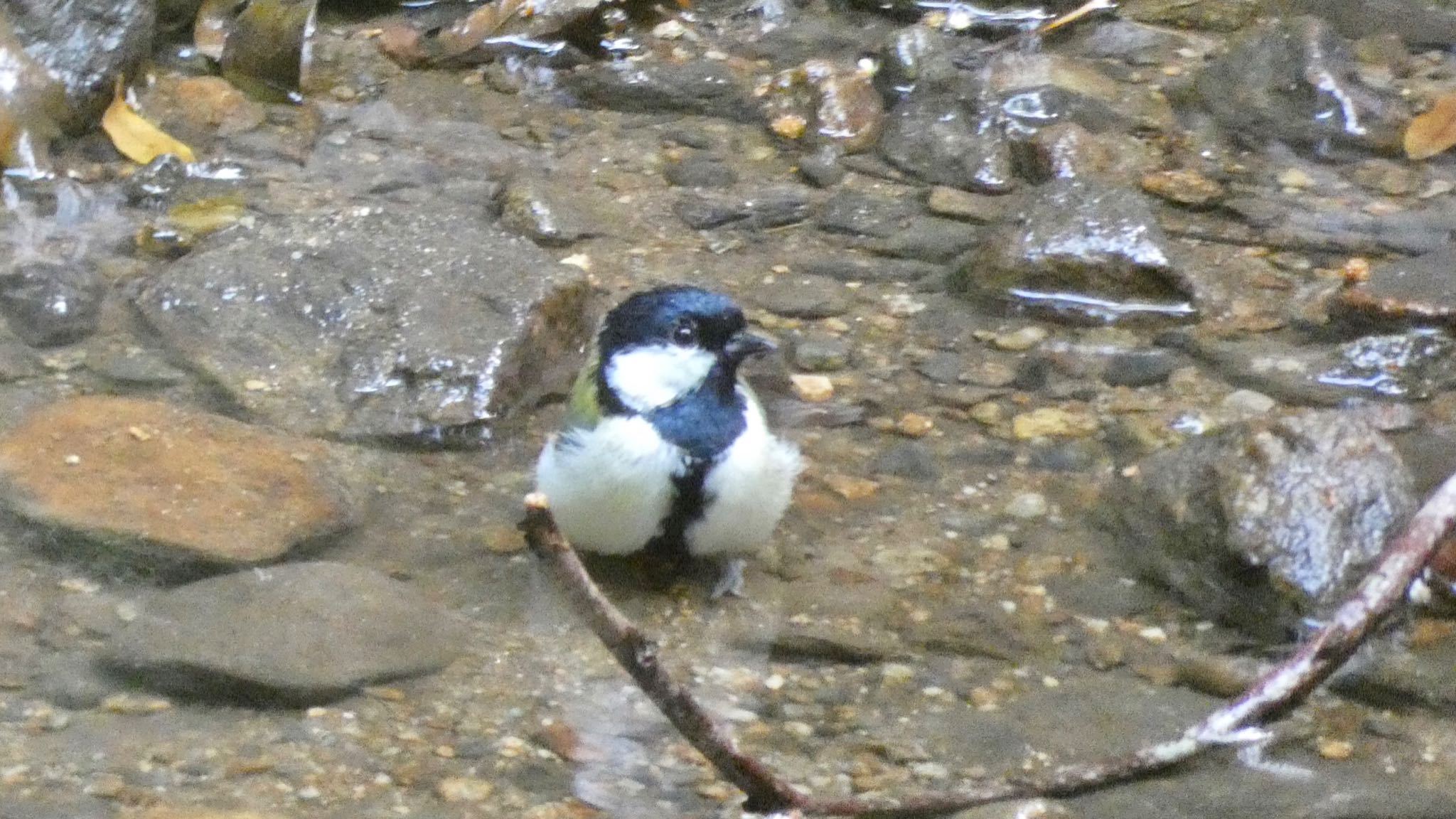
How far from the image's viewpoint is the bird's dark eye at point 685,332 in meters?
3.67

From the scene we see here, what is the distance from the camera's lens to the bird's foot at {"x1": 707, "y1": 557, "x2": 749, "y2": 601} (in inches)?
150

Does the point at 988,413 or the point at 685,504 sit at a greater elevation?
the point at 685,504

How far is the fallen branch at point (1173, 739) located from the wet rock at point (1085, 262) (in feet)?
6.56

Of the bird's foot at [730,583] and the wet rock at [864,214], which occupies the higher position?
the wet rock at [864,214]

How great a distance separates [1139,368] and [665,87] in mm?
2246

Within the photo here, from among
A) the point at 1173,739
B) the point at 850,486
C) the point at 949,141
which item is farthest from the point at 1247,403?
the point at 949,141

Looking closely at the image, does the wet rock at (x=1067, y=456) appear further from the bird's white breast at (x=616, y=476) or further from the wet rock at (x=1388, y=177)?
the wet rock at (x=1388, y=177)

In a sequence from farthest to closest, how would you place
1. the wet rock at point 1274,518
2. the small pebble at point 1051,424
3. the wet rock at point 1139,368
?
the wet rock at point 1139,368, the small pebble at point 1051,424, the wet rock at point 1274,518

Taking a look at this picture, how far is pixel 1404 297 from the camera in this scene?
473 cm

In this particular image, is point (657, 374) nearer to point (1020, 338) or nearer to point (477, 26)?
point (1020, 338)

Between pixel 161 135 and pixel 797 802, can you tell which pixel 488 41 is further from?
pixel 797 802

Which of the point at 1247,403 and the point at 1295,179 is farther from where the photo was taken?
the point at 1295,179

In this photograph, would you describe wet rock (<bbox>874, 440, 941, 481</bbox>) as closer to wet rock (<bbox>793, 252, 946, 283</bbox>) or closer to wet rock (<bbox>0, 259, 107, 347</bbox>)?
wet rock (<bbox>793, 252, 946, 283</bbox>)

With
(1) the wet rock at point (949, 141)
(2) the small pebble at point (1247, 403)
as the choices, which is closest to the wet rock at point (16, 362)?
(1) the wet rock at point (949, 141)
